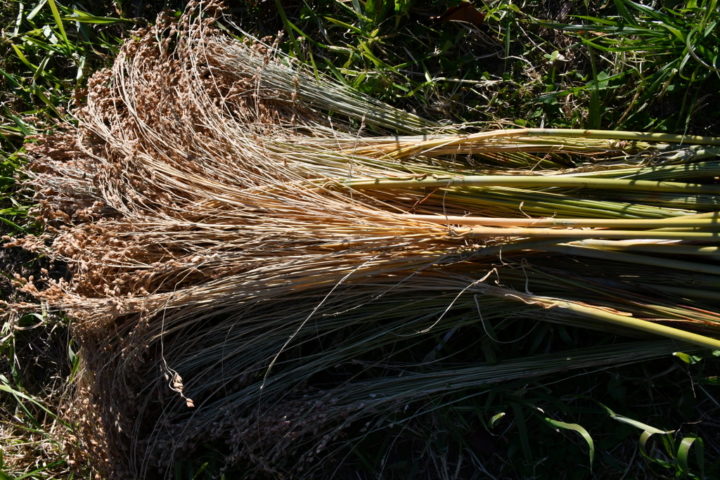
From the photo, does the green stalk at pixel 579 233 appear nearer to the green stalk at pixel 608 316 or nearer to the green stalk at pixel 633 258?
the green stalk at pixel 633 258

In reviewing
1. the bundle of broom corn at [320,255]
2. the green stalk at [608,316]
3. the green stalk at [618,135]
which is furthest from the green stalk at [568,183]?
the green stalk at [608,316]

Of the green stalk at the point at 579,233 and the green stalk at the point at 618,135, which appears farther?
the green stalk at the point at 618,135

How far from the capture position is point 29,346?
6.75 ft

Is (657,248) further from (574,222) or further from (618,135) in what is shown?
(618,135)

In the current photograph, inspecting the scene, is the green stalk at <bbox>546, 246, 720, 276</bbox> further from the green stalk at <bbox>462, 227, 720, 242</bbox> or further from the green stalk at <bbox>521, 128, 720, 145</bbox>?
the green stalk at <bbox>521, 128, 720, 145</bbox>

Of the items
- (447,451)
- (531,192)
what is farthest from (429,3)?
(447,451)

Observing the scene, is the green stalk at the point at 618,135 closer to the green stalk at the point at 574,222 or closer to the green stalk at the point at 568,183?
the green stalk at the point at 568,183

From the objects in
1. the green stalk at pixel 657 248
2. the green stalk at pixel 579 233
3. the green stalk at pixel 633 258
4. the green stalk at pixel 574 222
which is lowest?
the green stalk at pixel 633 258

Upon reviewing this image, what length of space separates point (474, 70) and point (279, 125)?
66cm

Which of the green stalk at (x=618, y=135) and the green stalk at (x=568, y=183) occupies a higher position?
the green stalk at (x=618, y=135)

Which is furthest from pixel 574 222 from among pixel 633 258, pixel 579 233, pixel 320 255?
pixel 320 255

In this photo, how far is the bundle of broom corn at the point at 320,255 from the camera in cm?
151

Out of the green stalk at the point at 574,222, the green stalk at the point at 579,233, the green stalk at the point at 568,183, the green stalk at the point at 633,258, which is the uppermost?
the green stalk at the point at 568,183

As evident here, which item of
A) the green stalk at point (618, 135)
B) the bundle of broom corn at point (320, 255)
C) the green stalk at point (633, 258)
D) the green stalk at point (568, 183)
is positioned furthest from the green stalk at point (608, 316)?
the green stalk at point (618, 135)
